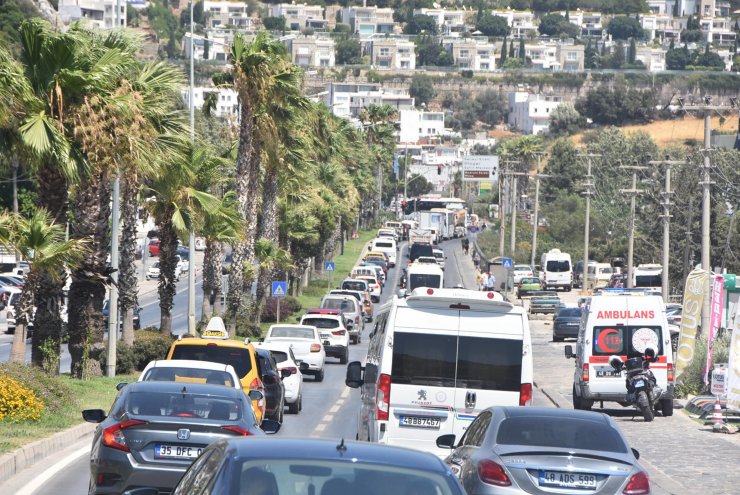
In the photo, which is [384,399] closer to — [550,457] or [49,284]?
[550,457]

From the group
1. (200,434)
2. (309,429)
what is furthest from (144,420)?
(309,429)

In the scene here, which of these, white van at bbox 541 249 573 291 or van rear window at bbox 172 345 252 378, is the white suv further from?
white van at bbox 541 249 573 291

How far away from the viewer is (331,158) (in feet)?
301

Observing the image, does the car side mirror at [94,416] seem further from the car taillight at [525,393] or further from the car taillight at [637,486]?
the car taillight at [637,486]

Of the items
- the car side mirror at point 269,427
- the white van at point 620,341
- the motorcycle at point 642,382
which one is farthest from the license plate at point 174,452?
the white van at point 620,341

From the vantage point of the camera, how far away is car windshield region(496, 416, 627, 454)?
43.7ft

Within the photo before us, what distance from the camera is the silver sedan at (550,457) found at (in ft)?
41.8

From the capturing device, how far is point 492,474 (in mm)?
12984

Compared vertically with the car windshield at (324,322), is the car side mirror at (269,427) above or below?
above

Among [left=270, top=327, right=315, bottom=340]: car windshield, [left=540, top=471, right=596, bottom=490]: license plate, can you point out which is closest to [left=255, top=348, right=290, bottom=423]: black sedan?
[left=540, top=471, right=596, bottom=490]: license plate

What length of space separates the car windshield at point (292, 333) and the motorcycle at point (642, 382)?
10067mm

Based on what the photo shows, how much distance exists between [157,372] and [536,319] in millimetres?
54889

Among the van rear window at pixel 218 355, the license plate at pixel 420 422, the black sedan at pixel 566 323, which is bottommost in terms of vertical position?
the black sedan at pixel 566 323

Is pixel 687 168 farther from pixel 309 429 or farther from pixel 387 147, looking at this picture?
pixel 309 429
